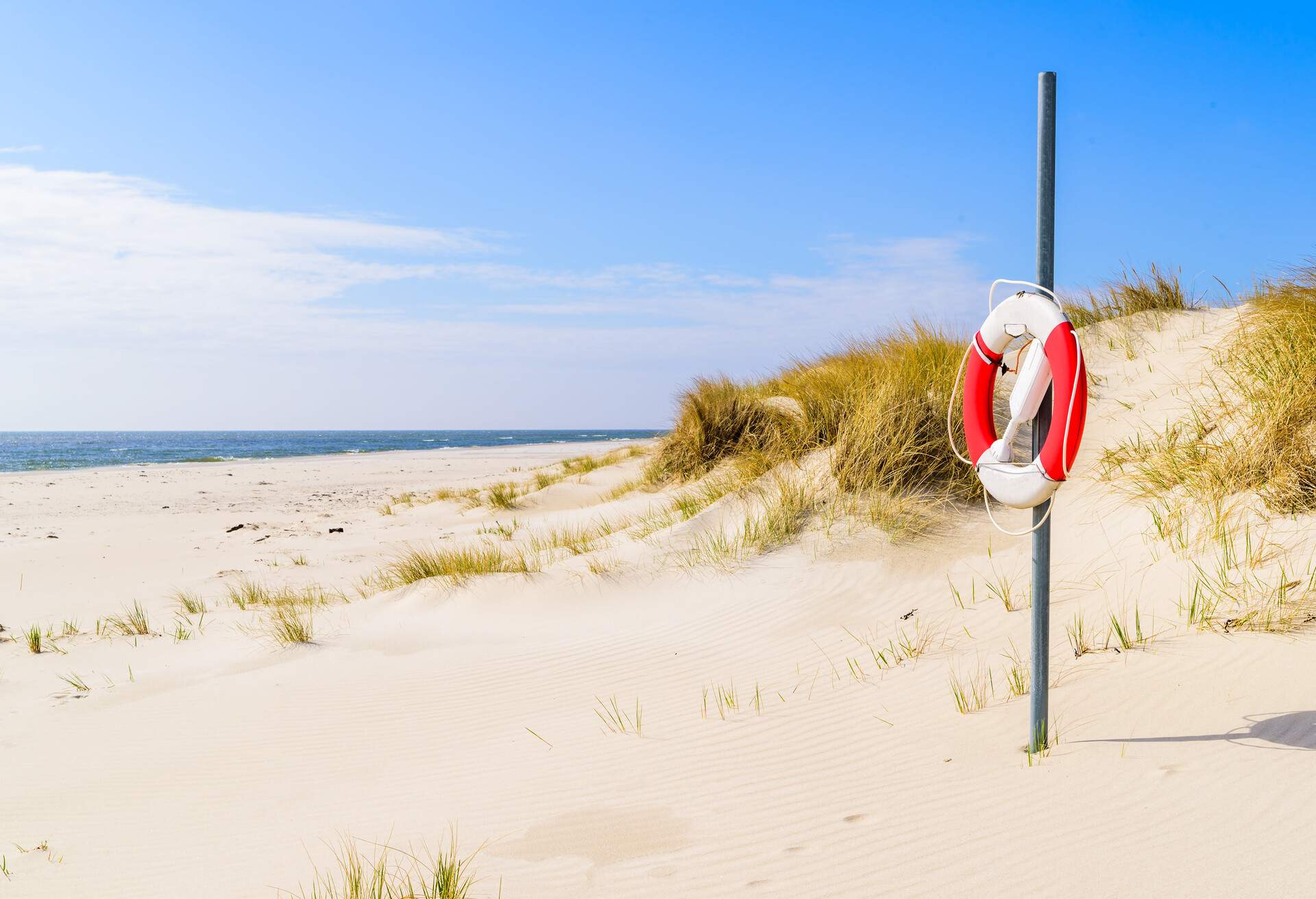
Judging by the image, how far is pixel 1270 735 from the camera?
8.63 feet

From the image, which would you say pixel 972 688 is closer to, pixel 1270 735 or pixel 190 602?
pixel 1270 735

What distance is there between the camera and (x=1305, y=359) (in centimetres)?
524

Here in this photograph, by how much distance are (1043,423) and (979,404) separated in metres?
0.32

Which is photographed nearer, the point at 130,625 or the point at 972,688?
the point at 972,688

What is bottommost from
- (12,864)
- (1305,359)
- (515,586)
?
(12,864)

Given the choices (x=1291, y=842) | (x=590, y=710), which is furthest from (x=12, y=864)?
(x=1291, y=842)

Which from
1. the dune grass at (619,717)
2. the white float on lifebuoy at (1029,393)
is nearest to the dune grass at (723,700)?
the dune grass at (619,717)

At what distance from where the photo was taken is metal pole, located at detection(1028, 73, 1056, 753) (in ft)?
8.49

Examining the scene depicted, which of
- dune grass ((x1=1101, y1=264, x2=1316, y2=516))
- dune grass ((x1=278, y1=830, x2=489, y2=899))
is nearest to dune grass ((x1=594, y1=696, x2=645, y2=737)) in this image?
dune grass ((x1=278, y1=830, x2=489, y2=899))

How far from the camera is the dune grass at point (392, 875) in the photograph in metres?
2.17

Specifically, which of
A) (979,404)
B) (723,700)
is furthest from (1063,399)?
(723,700)

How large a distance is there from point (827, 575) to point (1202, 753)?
2729 millimetres

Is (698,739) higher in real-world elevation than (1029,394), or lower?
lower

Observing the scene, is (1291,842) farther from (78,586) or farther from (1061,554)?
(78,586)
